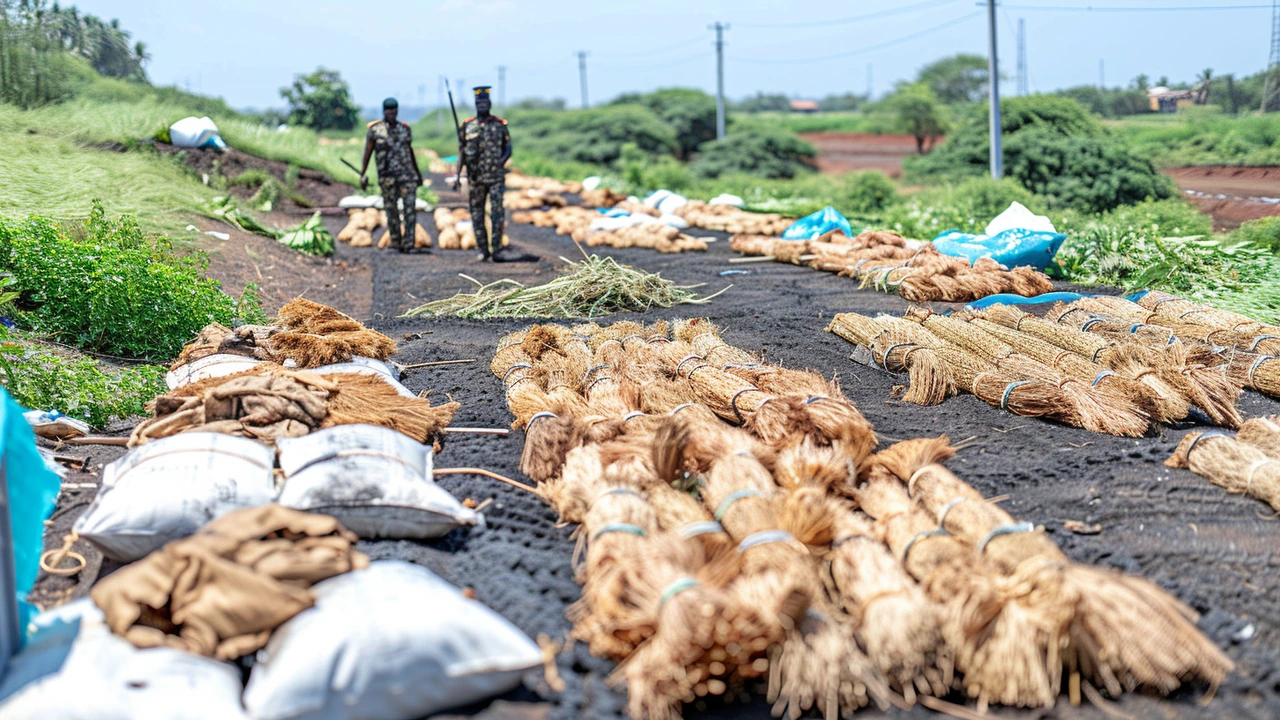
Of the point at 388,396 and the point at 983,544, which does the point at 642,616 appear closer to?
the point at 983,544

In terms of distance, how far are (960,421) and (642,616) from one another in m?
3.01

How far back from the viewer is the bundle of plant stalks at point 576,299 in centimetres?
827

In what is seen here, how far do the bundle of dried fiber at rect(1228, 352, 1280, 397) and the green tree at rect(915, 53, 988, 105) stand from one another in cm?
5232

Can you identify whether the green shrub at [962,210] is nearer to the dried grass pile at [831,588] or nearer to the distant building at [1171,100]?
the dried grass pile at [831,588]

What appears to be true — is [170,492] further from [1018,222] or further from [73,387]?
[1018,222]

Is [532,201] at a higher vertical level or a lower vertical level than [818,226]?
higher

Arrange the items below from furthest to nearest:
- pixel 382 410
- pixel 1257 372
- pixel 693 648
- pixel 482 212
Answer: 1. pixel 482 212
2. pixel 1257 372
3. pixel 382 410
4. pixel 693 648

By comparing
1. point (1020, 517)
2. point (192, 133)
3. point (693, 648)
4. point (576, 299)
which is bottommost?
point (1020, 517)

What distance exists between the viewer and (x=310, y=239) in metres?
12.3

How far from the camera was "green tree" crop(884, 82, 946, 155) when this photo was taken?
44719 millimetres

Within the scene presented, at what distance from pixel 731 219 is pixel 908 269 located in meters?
6.28

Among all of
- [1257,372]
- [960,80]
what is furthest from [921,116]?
[1257,372]

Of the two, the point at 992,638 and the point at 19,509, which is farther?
the point at 19,509

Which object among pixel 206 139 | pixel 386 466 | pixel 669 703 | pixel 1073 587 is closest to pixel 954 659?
pixel 1073 587
